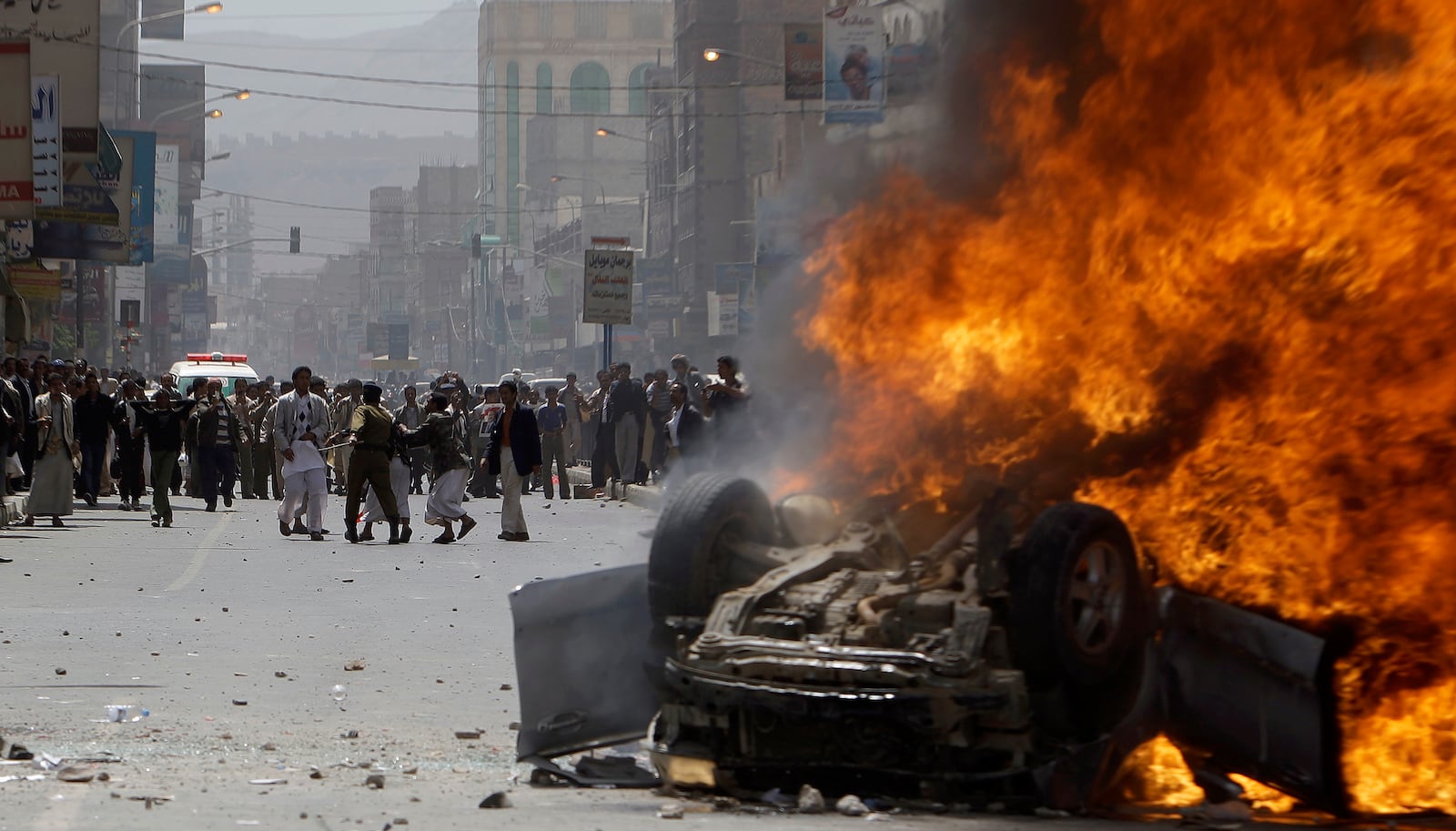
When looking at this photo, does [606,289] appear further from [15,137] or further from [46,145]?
[15,137]

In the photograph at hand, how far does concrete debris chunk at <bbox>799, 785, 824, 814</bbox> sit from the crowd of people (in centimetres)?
1003

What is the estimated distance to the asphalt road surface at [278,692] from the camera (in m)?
6.70

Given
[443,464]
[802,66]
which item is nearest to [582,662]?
[443,464]

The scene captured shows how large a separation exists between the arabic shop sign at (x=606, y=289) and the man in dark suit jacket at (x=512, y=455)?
1044cm

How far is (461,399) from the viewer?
32.9m

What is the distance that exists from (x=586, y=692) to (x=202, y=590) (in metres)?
8.46

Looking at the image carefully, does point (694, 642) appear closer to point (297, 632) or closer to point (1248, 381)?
point (1248, 381)

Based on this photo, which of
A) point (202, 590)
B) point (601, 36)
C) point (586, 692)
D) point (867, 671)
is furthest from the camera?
point (601, 36)

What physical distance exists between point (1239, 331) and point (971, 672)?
2.40 m

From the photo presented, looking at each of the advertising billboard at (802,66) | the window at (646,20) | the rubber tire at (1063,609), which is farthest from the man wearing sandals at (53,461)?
the window at (646,20)

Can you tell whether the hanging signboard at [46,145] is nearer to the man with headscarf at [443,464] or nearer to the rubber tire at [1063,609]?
the man with headscarf at [443,464]

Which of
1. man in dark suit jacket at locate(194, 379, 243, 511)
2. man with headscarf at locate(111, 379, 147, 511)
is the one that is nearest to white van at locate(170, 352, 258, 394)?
man in dark suit jacket at locate(194, 379, 243, 511)

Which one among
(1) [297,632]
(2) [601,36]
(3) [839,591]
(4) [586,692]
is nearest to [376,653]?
(1) [297,632]

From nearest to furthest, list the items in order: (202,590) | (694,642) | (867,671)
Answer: (867,671) < (694,642) < (202,590)
